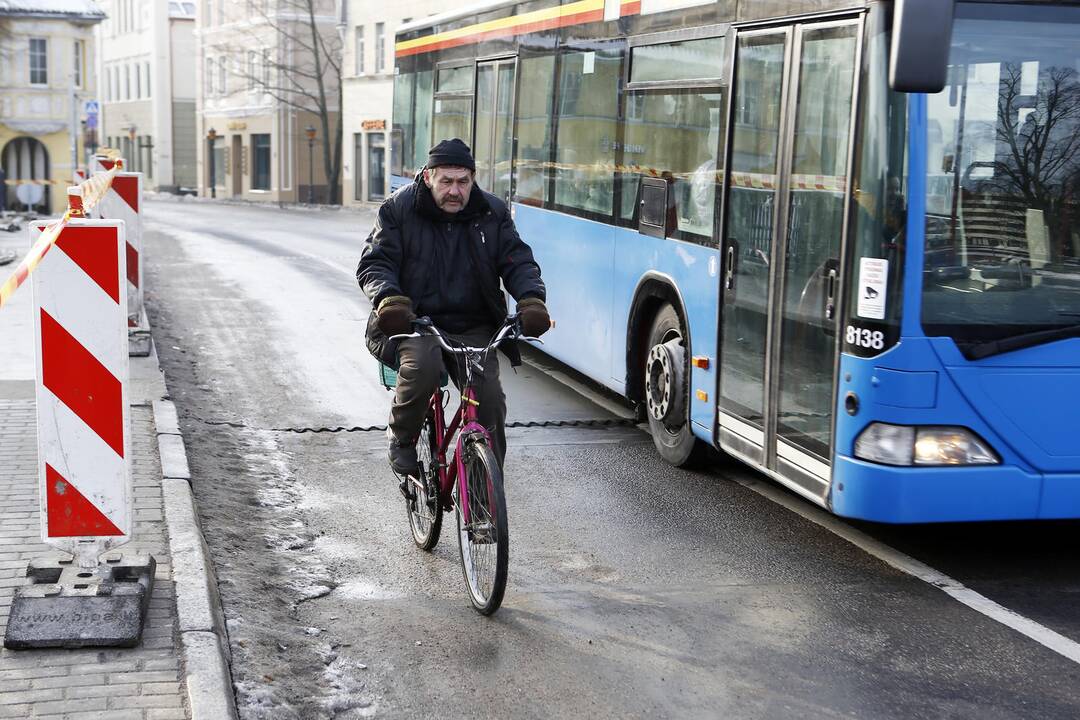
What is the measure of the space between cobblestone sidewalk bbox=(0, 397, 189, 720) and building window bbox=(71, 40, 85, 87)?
55.7 m

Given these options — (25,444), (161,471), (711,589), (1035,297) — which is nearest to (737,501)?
(711,589)

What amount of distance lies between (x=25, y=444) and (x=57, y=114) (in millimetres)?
53180

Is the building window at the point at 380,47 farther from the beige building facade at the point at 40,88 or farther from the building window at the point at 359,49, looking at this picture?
the beige building facade at the point at 40,88

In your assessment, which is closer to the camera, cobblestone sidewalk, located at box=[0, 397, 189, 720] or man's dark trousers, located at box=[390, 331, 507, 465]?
cobblestone sidewalk, located at box=[0, 397, 189, 720]

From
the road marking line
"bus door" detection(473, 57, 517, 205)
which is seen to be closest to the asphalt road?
the road marking line

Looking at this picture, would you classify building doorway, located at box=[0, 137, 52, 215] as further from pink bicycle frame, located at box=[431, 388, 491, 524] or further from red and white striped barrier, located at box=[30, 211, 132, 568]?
red and white striped barrier, located at box=[30, 211, 132, 568]

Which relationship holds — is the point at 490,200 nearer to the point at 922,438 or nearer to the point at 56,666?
the point at 922,438

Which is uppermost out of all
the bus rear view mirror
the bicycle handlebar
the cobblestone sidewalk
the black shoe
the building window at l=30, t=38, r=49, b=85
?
the building window at l=30, t=38, r=49, b=85

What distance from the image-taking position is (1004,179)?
5.92m

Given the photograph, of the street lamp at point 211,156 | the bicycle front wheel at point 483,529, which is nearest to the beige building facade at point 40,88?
the street lamp at point 211,156

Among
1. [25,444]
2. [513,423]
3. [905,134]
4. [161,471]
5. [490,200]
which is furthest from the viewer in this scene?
[513,423]

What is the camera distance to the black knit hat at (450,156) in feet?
19.9

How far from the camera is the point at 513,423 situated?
977 centimetres

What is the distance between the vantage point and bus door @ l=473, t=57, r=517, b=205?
471 inches
